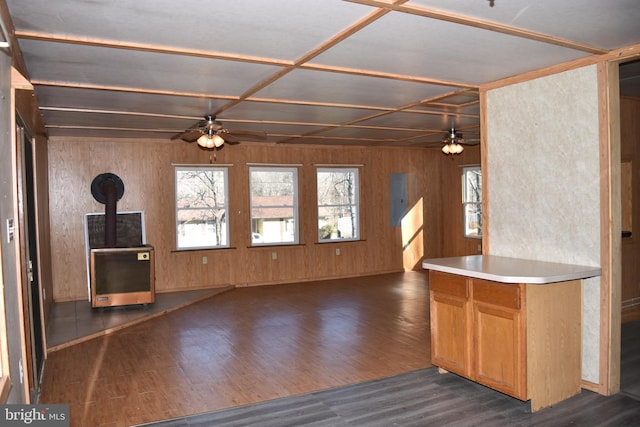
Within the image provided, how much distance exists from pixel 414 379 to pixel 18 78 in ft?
11.1

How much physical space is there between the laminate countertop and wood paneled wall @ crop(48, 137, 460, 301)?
16.0ft

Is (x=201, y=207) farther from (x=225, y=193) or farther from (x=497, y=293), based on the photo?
(x=497, y=293)

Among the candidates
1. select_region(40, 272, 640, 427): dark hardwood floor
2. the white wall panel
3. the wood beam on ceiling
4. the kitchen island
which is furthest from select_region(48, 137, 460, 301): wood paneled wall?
the wood beam on ceiling

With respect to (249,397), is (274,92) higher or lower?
higher

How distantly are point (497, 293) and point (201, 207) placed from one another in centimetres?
572

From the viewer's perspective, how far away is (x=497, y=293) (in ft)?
11.1

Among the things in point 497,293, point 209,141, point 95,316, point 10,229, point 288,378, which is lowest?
point 288,378

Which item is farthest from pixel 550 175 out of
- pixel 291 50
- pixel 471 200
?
pixel 471 200

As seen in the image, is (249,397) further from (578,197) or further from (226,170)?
(226,170)

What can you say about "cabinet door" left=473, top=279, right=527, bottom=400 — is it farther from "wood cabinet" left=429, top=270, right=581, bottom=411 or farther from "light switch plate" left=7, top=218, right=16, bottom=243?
"light switch plate" left=7, top=218, right=16, bottom=243

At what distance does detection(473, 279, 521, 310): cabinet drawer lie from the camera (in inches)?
128

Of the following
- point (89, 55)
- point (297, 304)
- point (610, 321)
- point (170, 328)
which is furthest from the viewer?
point (297, 304)

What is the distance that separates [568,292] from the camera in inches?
137

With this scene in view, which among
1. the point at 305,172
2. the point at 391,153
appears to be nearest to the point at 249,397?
the point at 305,172
